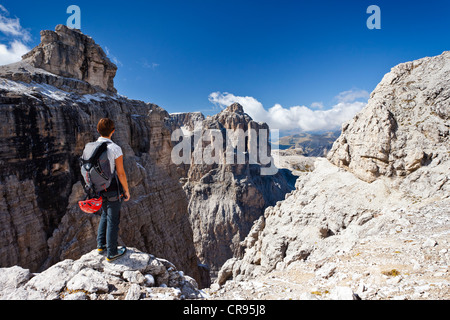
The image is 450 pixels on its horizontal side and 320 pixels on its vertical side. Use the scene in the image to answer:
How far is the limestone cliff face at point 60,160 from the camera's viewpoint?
14406 mm

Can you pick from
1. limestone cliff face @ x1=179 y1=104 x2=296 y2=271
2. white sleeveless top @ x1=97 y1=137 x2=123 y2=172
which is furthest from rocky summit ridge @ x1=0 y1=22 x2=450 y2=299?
limestone cliff face @ x1=179 y1=104 x2=296 y2=271

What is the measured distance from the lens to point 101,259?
541cm

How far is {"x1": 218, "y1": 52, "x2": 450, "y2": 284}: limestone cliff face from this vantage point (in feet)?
33.6

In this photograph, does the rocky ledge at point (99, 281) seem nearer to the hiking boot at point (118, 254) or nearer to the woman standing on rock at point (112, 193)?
the hiking boot at point (118, 254)

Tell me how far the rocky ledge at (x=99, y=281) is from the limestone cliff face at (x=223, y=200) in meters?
59.5

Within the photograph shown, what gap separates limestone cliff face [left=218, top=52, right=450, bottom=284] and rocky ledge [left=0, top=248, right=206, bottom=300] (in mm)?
6203

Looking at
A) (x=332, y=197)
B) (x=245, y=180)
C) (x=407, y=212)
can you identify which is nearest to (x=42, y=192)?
(x=332, y=197)

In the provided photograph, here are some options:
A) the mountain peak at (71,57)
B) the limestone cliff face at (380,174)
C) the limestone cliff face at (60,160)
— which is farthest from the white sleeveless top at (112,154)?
the mountain peak at (71,57)

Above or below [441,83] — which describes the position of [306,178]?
below

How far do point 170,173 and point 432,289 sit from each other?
32.2m

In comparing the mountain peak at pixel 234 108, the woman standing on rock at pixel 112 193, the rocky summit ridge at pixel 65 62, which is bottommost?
the woman standing on rock at pixel 112 193

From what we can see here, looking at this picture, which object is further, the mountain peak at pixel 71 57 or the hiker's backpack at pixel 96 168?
the mountain peak at pixel 71 57
